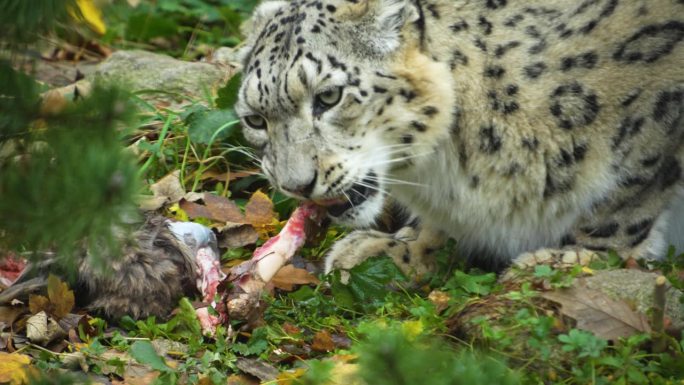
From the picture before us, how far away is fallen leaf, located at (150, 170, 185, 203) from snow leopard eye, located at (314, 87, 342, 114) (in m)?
1.66

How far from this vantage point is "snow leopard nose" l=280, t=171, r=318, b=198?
17.7ft

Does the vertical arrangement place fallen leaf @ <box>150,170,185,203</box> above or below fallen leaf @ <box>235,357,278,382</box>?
above

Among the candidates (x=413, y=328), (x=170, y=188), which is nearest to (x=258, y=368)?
(x=413, y=328)

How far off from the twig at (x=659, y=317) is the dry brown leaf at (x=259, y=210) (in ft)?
9.05

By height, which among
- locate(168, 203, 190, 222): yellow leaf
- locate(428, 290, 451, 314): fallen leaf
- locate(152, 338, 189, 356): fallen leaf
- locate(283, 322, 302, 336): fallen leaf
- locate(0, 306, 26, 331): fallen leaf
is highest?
locate(428, 290, 451, 314): fallen leaf

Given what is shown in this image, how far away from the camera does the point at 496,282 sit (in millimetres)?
5469

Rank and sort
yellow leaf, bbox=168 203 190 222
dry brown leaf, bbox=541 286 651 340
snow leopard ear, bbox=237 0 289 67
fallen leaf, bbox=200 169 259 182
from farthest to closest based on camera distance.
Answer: fallen leaf, bbox=200 169 259 182 < yellow leaf, bbox=168 203 190 222 < snow leopard ear, bbox=237 0 289 67 < dry brown leaf, bbox=541 286 651 340

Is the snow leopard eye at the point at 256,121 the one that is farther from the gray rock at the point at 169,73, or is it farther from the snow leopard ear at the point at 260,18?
the gray rock at the point at 169,73

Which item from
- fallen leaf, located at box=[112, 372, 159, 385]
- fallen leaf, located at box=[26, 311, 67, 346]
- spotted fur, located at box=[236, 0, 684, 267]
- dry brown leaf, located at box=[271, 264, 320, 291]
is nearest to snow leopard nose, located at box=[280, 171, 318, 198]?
spotted fur, located at box=[236, 0, 684, 267]

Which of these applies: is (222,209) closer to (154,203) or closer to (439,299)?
(154,203)

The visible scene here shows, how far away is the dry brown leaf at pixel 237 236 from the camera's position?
6426mm

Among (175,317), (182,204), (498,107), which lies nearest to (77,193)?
(175,317)

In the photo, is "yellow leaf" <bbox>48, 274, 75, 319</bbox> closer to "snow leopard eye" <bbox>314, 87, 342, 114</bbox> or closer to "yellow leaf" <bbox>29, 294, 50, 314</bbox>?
"yellow leaf" <bbox>29, 294, 50, 314</bbox>

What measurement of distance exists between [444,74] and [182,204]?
6.47 ft
